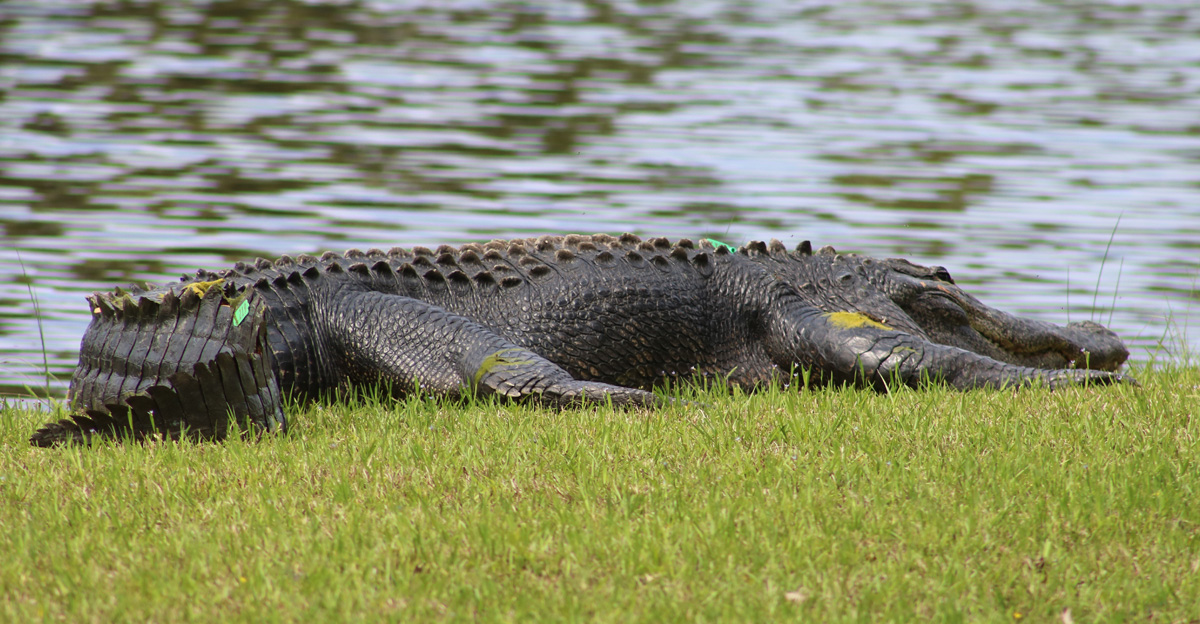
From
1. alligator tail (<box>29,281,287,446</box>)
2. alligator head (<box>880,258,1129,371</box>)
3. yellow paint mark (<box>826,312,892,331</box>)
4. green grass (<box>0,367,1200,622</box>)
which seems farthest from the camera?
alligator head (<box>880,258,1129,371</box>)

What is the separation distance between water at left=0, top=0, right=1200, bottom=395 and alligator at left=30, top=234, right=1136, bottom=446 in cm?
190

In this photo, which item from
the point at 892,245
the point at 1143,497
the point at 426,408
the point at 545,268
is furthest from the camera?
the point at 892,245

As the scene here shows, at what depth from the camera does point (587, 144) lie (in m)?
13.7

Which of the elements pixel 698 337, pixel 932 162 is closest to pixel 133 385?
pixel 698 337

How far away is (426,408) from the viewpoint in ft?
16.4

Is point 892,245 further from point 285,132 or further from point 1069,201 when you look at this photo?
point 285,132

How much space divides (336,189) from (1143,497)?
9176 millimetres

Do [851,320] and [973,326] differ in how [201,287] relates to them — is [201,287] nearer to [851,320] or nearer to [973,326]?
[851,320]

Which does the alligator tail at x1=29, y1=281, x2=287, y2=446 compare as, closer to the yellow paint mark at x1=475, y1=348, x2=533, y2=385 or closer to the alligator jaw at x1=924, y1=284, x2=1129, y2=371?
the yellow paint mark at x1=475, y1=348, x2=533, y2=385

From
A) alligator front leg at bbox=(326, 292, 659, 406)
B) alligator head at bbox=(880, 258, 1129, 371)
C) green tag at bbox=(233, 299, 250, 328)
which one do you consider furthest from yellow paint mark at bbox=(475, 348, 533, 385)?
alligator head at bbox=(880, 258, 1129, 371)

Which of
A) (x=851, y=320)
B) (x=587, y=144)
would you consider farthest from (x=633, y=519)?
(x=587, y=144)

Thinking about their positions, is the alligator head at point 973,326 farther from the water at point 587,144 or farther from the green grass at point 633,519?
the green grass at point 633,519

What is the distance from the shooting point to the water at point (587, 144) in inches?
376

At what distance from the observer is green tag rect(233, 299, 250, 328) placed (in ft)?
14.9
